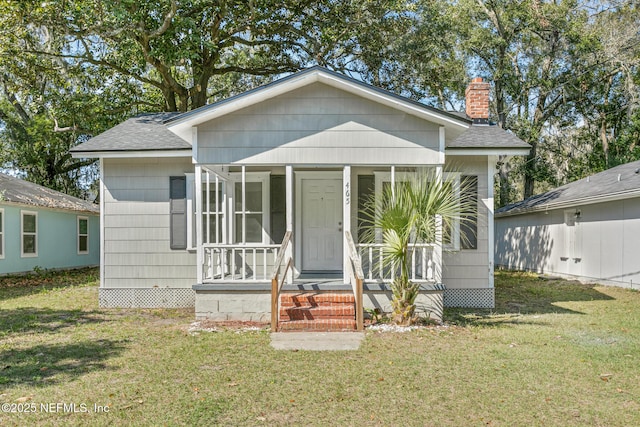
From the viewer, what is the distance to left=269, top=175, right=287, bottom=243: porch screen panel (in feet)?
33.9

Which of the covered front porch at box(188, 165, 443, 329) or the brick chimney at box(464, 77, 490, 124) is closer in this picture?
the covered front porch at box(188, 165, 443, 329)

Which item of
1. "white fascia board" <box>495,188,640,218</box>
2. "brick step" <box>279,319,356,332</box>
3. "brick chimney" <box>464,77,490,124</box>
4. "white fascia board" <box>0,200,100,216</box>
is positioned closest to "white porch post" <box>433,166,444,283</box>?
"brick step" <box>279,319,356,332</box>

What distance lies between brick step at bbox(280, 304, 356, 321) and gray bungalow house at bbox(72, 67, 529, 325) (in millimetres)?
251

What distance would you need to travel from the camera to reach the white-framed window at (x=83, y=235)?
63.0ft

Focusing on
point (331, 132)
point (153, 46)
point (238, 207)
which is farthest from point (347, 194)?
point (153, 46)

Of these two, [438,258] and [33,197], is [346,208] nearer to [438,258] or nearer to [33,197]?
[438,258]

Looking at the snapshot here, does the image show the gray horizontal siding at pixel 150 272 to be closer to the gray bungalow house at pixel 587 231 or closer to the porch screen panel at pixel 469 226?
the porch screen panel at pixel 469 226

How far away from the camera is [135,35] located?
552 inches

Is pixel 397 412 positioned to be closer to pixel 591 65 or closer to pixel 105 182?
pixel 105 182

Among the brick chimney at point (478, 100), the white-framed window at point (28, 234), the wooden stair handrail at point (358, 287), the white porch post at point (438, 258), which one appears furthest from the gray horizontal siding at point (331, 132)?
the white-framed window at point (28, 234)

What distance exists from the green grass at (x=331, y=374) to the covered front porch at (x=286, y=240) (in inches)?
37.6

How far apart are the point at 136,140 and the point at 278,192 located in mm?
3160

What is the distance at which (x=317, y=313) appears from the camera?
25.7ft

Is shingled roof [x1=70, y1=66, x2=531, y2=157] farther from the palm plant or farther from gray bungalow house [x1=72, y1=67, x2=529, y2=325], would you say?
the palm plant
